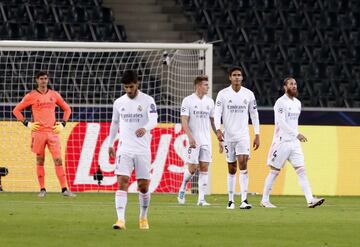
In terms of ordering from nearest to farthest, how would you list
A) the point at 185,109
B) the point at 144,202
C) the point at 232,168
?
1. the point at 144,202
2. the point at 232,168
3. the point at 185,109

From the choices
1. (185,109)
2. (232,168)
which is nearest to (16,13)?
(185,109)

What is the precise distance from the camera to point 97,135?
23078mm

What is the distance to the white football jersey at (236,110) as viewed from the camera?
17977mm

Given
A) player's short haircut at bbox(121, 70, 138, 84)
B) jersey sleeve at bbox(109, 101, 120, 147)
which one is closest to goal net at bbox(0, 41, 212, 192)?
jersey sleeve at bbox(109, 101, 120, 147)

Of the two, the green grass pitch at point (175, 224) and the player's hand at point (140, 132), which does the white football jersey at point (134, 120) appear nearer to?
the player's hand at point (140, 132)

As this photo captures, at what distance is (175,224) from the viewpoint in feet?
45.0

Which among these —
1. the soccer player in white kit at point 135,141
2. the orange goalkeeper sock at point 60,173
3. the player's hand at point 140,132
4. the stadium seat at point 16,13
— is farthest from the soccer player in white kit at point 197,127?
the stadium seat at point 16,13

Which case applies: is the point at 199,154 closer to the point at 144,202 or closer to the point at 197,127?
the point at 197,127

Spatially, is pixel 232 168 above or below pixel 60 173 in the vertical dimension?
above

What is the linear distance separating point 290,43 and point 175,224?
62.3 feet

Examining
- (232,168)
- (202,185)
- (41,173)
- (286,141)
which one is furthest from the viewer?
(41,173)

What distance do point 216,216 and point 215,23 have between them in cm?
1665

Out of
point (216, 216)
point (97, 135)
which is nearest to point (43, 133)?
point (97, 135)

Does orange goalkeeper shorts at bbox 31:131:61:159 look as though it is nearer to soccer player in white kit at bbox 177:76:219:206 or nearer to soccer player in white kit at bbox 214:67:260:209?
soccer player in white kit at bbox 177:76:219:206
